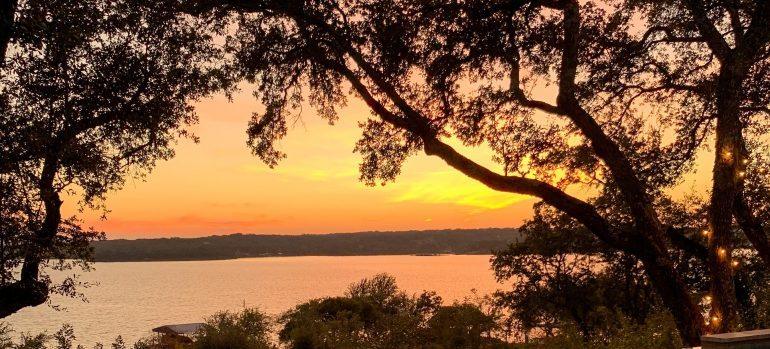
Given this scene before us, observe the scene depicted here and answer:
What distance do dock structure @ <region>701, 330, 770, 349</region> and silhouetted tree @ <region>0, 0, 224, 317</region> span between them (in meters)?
8.67

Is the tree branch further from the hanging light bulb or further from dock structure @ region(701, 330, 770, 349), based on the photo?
dock structure @ region(701, 330, 770, 349)

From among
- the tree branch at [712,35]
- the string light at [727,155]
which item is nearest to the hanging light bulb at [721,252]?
the string light at [727,155]

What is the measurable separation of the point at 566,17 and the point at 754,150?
6.90 m

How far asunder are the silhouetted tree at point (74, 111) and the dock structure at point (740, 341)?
8.67 meters

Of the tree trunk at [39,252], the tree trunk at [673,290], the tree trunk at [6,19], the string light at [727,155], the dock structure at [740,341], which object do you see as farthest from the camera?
the string light at [727,155]

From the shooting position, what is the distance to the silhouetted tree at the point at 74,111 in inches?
318

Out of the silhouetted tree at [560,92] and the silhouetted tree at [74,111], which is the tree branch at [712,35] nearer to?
the silhouetted tree at [560,92]

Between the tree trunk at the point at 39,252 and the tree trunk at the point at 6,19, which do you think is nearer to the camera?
the tree trunk at the point at 6,19

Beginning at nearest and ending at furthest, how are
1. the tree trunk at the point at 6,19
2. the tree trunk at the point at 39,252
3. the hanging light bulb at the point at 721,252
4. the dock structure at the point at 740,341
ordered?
1. the dock structure at the point at 740,341
2. the tree trunk at the point at 6,19
3. the tree trunk at the point at 39,252
4. the hanging light bulb at the point at 721,252

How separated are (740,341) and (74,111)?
32.1 ft

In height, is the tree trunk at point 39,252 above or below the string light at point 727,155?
below

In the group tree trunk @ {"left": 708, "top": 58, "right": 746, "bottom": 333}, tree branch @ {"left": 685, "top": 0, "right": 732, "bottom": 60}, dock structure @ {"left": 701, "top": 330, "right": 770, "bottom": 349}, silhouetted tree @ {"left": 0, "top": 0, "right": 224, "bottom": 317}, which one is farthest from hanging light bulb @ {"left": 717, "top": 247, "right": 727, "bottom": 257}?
silhouetted tree @ {"left": 0, "top": 0, "right": 224, "bottom": 317}

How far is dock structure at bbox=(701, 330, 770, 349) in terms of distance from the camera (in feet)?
16.8

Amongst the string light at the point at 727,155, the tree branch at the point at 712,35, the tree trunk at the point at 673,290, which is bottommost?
the tree trunk at the point at 673,290
